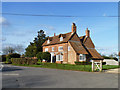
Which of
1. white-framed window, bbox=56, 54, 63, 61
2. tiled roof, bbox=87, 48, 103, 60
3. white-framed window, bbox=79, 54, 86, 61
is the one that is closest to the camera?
white-framed window, bbox=79, 54, 86, 61

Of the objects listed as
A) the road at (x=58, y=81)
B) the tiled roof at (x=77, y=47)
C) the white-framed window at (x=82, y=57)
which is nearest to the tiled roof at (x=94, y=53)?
the tiled roof at (x=77, y=47)

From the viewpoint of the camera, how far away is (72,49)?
3566 cm

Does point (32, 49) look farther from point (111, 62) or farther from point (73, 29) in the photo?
point (111, 62)

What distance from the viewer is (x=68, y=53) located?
3694cm

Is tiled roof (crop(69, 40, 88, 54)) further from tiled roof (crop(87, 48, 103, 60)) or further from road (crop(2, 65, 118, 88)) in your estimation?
road (crop(2, 65, 118, 88))

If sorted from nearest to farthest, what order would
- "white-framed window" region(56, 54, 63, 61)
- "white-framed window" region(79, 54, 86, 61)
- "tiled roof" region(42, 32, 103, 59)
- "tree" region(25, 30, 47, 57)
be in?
"white-framed window" region(79, 54, 86, 61) → "tiled roof" region(42, 32, 103, 59) → "white-framed window" region(56, 54, 63, 61) → "tree" region(25, 30, 47, 57)

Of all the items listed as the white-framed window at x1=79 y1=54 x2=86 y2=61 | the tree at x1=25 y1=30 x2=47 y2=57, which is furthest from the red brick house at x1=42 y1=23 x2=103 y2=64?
the tree at x1=25 y1=30 x2=47 y2=57

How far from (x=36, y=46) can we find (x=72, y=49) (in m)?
28.1

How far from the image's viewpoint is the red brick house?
35.7m

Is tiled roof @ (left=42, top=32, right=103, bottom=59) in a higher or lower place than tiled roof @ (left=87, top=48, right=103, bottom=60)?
higher

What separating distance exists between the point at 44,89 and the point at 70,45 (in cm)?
2921

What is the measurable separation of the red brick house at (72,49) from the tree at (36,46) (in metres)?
14.9

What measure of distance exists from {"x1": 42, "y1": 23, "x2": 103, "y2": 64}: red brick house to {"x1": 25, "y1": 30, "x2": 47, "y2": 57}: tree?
1491cm

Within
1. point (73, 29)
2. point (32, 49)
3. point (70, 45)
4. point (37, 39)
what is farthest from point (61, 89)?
point (37, 39)
